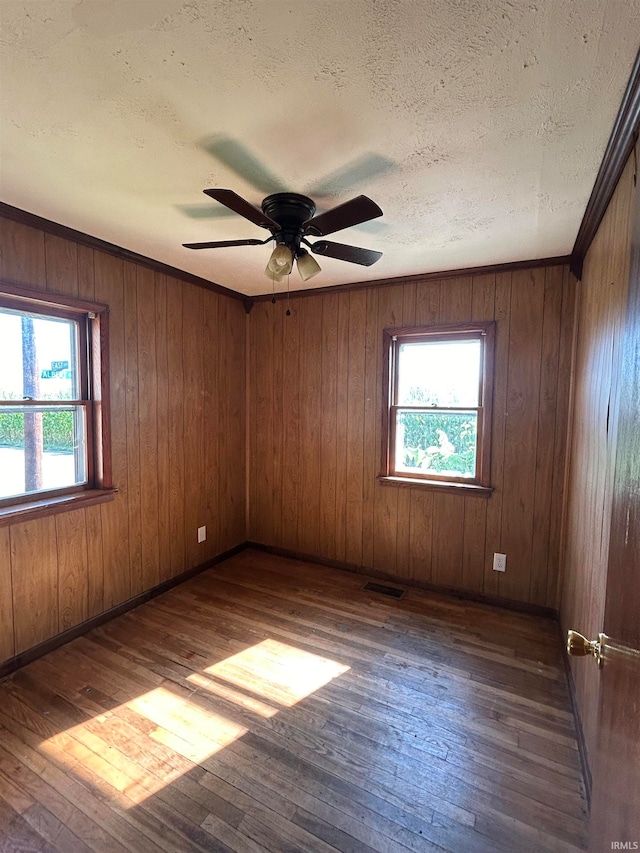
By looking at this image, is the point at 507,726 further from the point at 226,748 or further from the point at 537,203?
the point at 537,203

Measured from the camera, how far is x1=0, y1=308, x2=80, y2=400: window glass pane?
2232 mm

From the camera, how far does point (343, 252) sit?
196 centimetres

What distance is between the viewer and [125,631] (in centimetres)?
260

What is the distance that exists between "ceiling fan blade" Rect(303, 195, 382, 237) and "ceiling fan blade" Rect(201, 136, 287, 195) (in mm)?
250

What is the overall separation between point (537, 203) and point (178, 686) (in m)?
3.10

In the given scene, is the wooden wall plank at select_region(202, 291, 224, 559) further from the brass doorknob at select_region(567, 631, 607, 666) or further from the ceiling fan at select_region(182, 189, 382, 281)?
the brass doorknob at select_region(567, 631, 607, 666)

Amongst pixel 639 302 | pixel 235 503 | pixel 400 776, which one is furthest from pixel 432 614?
pixel 639 302

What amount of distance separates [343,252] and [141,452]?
204 centimetres

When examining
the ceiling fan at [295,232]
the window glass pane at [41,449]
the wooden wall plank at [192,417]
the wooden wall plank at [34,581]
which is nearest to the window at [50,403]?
the window glass pane at [41,449]

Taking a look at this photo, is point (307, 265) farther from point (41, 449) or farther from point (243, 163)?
point (41, 449)

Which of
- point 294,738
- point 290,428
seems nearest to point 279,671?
point 294,738

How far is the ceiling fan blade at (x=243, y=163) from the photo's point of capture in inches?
60.4

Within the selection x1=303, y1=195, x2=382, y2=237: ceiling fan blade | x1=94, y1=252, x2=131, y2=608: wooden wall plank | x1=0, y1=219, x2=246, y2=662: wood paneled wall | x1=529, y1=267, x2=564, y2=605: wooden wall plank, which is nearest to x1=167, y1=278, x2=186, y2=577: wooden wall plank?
x1=0, y1=219, x2=246, y2=662: wood paneled wall

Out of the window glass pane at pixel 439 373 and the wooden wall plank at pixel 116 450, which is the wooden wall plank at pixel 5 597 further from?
the window glass pane at pixel 439 373
